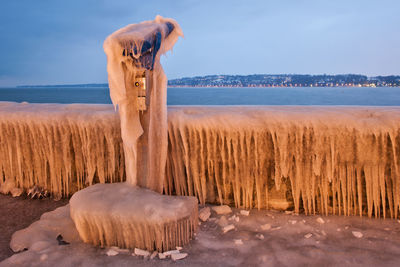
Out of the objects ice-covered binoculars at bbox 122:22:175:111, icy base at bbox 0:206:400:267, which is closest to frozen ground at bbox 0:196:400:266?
icy base at bbox 0:206:400:267

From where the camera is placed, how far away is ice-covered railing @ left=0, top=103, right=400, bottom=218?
4324 millimetres

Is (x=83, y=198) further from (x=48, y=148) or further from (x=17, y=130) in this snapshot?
(x=17, y=130)

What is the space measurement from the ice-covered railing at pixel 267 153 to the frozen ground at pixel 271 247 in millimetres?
389

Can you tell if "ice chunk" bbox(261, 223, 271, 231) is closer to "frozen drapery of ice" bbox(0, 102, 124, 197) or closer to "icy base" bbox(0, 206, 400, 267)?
"icy base" bbox(0, 206, 400, 267)

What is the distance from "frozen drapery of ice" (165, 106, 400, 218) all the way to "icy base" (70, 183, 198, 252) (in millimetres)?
1090

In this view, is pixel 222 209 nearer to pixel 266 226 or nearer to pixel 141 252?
pixel 266 226

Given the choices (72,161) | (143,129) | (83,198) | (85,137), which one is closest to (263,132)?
(143,129)

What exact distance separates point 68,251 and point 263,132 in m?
3.16

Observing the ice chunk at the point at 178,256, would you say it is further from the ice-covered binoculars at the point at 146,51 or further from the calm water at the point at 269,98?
the calm water at the point at 269,98

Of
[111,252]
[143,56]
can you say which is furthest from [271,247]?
[143,56]

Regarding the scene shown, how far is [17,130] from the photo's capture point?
18.5ft

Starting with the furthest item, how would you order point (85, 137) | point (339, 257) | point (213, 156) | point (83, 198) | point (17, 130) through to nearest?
point (17, 130) → point (85, 137) → point (213, 156) → point (83, 198) → point (339, 257)

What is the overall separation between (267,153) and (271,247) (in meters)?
1.45

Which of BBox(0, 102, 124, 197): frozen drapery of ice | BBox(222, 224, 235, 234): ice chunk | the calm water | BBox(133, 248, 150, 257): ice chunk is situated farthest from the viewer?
the calm water
